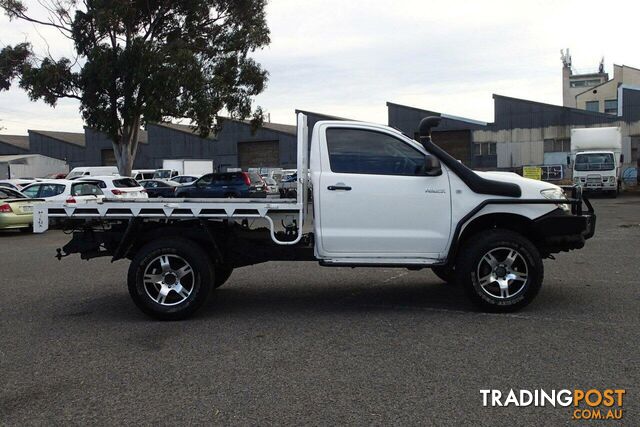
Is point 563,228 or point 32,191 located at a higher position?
point 32,191

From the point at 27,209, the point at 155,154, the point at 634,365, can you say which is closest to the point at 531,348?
the point at 634,365

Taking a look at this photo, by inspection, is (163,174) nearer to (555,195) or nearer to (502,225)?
(502,225)

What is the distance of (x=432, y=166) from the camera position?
19.8 ft

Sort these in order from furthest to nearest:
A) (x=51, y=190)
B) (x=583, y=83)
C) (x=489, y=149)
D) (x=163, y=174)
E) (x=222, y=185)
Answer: (x=583, y=83), (x=489, y=149), (x=163, y=174), (x=222, y=185), (x=51, y=190)

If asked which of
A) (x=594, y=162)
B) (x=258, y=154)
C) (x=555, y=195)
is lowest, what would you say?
(x=555, y=195)

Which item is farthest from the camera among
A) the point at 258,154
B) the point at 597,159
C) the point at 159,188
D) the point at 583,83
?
the point at 583,83

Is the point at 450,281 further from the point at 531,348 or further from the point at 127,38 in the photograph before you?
the point at 127,38

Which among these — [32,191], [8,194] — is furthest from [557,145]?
[8,194]

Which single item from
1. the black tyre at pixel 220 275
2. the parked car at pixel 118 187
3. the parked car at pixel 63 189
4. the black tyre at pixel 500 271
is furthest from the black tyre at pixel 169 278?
the parked car at pixel 118 187

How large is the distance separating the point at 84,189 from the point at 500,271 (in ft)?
47.9

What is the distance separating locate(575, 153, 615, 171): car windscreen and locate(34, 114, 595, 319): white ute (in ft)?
83.3

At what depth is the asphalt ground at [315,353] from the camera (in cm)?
387

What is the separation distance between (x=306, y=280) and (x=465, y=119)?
1549 inches

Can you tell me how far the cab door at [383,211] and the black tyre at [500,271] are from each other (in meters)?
0.34
